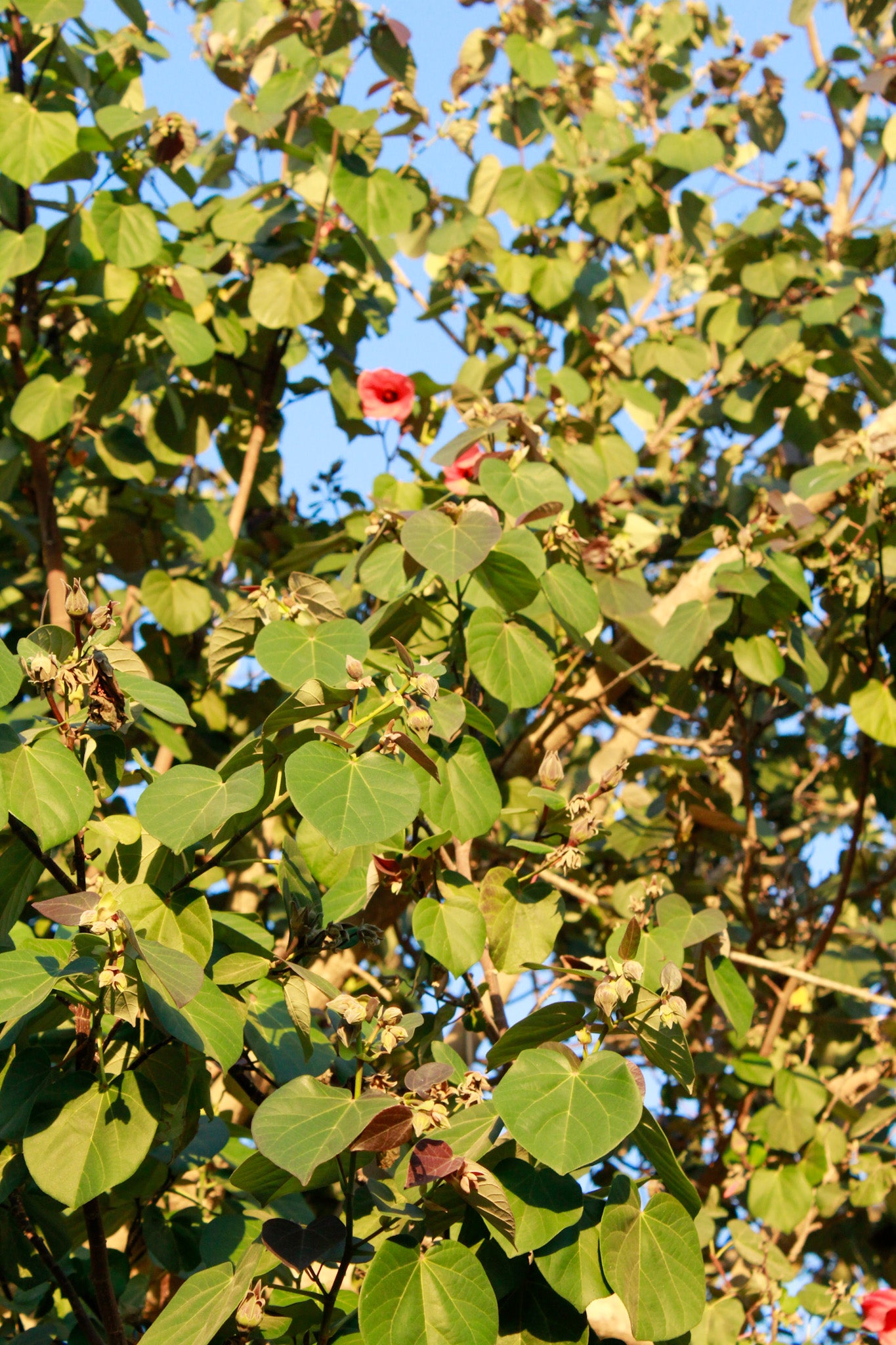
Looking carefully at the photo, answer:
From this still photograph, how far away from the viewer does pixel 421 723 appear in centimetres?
153

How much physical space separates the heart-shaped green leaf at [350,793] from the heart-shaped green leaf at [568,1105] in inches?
11.9

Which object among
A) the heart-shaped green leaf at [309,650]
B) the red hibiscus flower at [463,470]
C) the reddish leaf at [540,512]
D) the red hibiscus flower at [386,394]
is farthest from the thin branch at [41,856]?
the red hibiscus flower at [386,394]

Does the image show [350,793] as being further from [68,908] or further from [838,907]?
[838,907]

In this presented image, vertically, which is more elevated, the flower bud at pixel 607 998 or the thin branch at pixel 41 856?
the thin branch at pixel 41 856

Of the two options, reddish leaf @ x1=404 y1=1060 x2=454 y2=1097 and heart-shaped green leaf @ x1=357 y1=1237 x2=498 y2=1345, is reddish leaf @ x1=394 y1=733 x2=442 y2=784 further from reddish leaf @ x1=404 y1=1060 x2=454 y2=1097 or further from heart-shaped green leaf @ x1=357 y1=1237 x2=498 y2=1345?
heart-shaped green leaf @ x1=357 y1=1237 x2=498 y2=1345

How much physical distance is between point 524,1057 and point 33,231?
209 cm

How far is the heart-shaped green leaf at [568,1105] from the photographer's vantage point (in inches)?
48.6

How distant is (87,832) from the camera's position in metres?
1.67

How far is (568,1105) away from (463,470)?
4.14 ft

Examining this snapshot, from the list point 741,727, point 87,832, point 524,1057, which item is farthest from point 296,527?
point 524,1057

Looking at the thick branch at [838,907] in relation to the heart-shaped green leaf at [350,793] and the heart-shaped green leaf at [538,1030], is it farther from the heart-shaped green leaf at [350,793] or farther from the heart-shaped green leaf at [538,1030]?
the heart-shaped green leaf at [350,793]

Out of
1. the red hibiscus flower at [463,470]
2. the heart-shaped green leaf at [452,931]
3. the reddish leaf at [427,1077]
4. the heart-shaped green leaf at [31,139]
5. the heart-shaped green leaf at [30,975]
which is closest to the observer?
the heart-shaped green leaf at [30,975]

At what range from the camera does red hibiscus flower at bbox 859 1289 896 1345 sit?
1882 mm

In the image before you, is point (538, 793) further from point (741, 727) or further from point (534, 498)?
point (741, 727)
